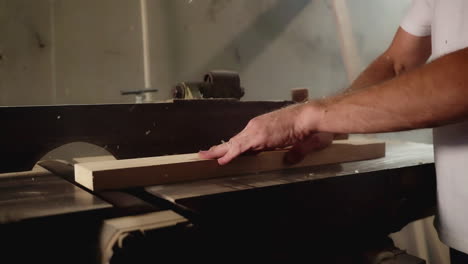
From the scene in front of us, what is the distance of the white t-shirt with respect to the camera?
88cm

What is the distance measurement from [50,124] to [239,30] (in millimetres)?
1303

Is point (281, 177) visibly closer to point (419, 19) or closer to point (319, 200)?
point (319, 200)

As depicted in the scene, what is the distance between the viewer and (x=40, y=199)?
73 centimetres

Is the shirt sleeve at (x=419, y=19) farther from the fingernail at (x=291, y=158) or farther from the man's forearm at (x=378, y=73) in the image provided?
the fingernail at (x=291, y=158)

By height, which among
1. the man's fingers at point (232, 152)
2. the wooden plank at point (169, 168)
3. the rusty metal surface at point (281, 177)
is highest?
the man's fingers at point (232, 152)

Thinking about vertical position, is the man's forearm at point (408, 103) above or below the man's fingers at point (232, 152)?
above

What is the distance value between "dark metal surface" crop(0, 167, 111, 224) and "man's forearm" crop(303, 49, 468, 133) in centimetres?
49

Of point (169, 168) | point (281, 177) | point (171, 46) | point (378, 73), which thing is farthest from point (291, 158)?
point (171, 46)

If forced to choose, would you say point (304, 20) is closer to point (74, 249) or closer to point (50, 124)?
point (50, 124)

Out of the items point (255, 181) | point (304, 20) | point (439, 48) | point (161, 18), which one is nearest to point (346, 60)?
point (304, 20)

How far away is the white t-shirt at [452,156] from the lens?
88cm

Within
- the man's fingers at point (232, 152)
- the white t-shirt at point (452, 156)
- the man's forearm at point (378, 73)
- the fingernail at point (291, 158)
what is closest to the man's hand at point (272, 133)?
the man's fingers at point (232, 152)

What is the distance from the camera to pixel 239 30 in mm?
2166

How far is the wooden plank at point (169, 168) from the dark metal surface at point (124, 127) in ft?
0.85
